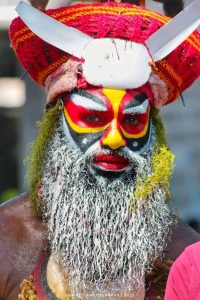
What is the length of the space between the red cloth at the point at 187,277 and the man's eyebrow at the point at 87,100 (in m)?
0.81

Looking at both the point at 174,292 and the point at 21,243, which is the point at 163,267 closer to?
the point at 21,243

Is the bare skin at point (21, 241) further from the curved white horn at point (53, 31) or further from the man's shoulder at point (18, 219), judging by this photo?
the curved white horn at point (53, 31)

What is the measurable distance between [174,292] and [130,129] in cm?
82

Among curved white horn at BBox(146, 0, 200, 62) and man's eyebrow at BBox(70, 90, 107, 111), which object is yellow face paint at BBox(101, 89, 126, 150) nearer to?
man's eyebrow at BBox(70, 90, 107, 111)

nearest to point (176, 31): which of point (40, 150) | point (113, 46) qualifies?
point (113, 46)

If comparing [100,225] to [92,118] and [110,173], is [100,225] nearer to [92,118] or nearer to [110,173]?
[110,173]

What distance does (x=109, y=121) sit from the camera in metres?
2.72

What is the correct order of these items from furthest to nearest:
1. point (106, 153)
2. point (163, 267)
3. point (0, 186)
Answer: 1. point (0, 186)
2. point (163, 267)
3. point (106, 153)

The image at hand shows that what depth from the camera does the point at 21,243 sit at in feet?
9.66

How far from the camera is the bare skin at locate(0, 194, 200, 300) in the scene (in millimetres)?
2863

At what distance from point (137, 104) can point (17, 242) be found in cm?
71

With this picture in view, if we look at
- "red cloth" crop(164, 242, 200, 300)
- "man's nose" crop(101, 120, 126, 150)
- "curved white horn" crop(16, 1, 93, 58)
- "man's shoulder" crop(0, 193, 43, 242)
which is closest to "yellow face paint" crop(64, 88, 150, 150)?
"man's nose" crop(101, 120, 126, 150)

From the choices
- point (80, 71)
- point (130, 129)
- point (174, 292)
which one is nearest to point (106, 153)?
point (130, 129)

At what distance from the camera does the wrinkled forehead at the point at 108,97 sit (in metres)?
2.72
